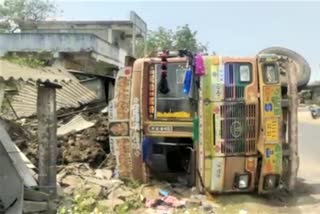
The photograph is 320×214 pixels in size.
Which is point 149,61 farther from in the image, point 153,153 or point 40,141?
point 40,141

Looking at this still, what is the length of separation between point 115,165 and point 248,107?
2546 mm

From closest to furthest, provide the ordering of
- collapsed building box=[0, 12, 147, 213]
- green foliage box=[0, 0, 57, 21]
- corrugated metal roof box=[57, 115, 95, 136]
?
collapsed building box=[0, 12, 147, 213] → corrugated metal roof box=[57, 115, 95, 136] → green foliage box=[0, 0, 57, 21]

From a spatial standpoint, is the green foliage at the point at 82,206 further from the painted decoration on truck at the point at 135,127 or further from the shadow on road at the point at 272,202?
the shadow on road at the point at 272,202

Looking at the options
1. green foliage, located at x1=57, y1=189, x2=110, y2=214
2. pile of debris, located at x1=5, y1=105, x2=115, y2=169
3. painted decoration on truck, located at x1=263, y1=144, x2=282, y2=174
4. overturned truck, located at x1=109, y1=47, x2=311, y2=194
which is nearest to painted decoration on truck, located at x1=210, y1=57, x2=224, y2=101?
overturned truck, located at x1=109, y1=47, x2=311, y2=194

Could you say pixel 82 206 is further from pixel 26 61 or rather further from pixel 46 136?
pixel 26 61

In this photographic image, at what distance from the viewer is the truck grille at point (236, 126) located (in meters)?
7.35

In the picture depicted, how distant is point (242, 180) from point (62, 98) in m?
5.17

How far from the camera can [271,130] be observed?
24.1 ft

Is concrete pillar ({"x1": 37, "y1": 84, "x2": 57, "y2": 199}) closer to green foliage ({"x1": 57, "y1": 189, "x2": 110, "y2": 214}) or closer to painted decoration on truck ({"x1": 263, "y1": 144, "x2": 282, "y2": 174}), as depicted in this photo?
green foliage ({"x1": 57, "y1": 189, "x2": 110, "y2": 214})

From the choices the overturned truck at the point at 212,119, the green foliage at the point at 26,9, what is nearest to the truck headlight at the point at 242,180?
the overturned truck at the point at 212,119

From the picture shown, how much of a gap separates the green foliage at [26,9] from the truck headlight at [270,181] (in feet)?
122

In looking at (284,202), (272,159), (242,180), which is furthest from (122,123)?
(284,202)

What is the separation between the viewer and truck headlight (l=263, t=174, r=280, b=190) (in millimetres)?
7508

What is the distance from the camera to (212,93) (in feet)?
24.1
